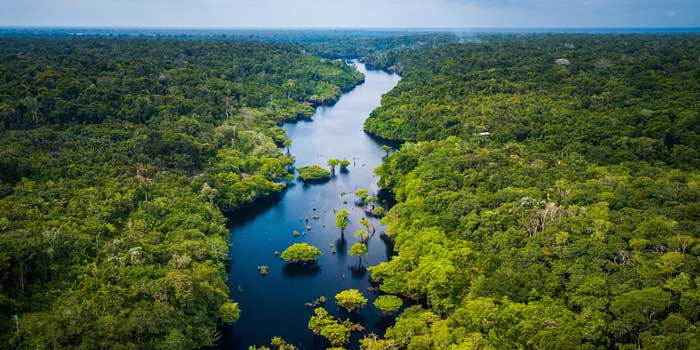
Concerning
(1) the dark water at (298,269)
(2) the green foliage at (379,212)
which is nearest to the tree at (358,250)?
(1) the dark water at (298,269)

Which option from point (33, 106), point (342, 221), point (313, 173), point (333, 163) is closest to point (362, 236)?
point (342, 221)

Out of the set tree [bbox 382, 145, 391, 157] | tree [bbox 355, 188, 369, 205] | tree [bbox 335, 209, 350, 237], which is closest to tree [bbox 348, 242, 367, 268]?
tree [bbox 335, 209, 350, 237]

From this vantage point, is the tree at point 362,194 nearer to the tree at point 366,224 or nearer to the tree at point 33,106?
the tree at point 366,224

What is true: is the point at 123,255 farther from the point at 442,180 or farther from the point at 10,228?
the point at 442,180

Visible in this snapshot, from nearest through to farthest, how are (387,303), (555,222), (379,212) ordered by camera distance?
(387,303)
(555,222)
(379,212)

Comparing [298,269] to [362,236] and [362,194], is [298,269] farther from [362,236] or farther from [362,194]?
[362,194]

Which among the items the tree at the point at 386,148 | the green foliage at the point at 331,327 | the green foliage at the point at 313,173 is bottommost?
the green foliage at the point at 331,327

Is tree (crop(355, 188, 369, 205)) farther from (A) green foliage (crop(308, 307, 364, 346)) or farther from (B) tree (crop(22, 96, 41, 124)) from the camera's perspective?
(B) tree (crop(22, 96, 41, 124))
